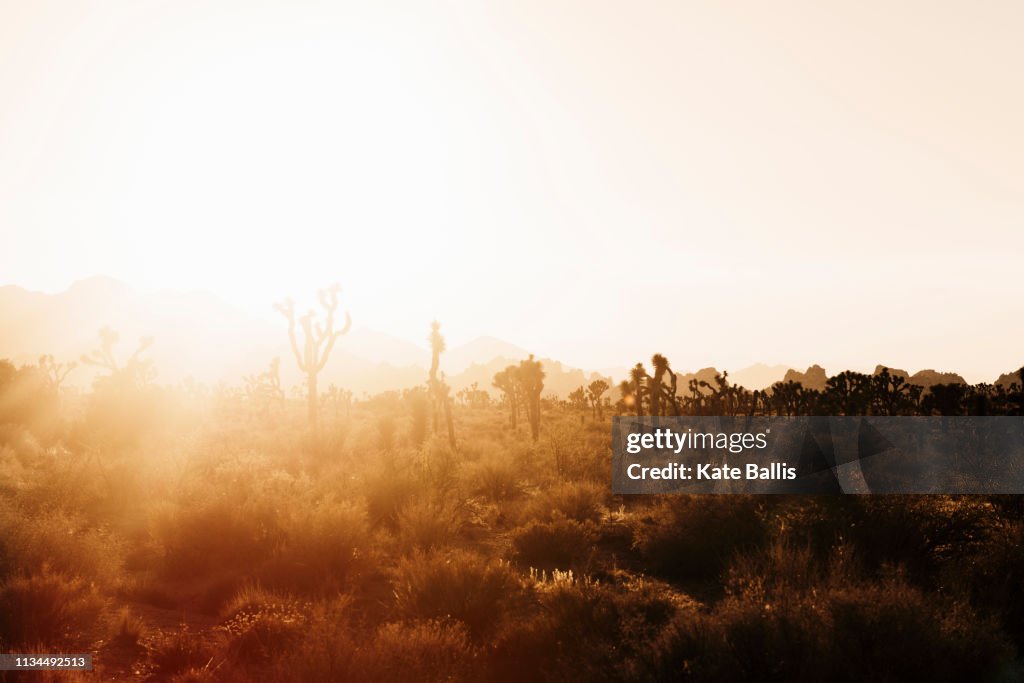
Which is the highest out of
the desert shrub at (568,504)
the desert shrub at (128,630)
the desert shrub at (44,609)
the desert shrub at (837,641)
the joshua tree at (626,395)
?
the joshua tree at (626,395)

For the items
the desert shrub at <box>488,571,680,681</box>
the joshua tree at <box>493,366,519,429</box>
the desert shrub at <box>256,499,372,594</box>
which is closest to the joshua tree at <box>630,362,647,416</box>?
the joshua tree at <box>493,366,519,429</box>

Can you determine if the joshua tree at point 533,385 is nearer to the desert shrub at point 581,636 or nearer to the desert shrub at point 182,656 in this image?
the desert shrub at point 581,636

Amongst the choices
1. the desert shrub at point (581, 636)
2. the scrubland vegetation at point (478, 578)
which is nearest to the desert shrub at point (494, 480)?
the scrubland vegetation at point (478, 578)

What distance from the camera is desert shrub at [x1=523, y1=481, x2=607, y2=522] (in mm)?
14914

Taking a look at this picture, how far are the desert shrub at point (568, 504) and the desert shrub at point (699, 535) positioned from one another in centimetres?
201

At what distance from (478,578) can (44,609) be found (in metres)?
5.83

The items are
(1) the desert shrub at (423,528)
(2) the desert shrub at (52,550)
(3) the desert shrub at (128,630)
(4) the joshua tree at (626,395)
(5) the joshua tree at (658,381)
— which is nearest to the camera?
(3) the desert shrub at (128,630)

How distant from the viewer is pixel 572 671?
6816 millimetres

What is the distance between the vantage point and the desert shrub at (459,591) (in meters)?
8.70

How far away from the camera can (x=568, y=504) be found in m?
15.5

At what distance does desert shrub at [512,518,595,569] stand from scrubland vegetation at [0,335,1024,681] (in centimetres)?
6

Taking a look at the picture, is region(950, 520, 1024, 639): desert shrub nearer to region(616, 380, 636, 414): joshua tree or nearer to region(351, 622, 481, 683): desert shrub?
region(351, 622, 481, 683): desert shrub

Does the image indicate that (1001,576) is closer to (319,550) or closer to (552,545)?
(552,545)

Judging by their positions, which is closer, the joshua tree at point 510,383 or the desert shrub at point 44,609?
the desert shrub at point 44,609
